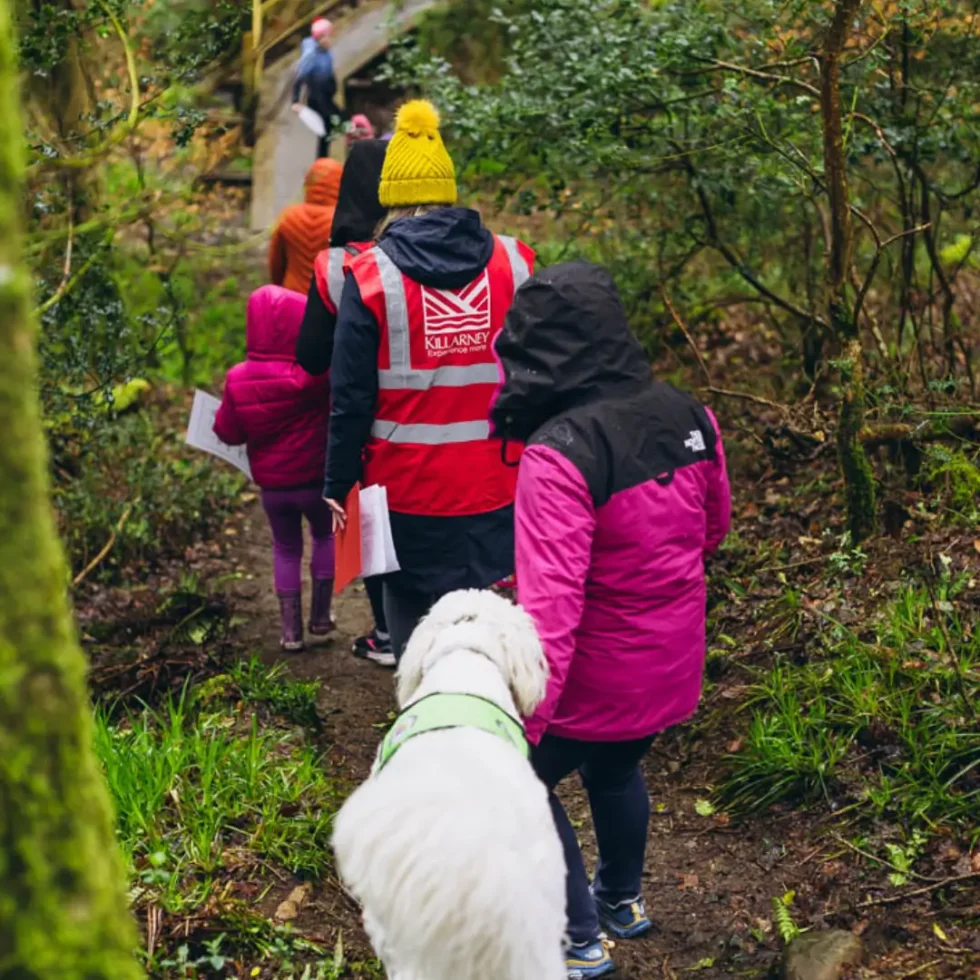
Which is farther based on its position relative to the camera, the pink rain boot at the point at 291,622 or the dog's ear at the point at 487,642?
the pink rain boot at the point at 291,622

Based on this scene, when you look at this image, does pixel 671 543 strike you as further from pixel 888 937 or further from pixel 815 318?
pixel 815 318

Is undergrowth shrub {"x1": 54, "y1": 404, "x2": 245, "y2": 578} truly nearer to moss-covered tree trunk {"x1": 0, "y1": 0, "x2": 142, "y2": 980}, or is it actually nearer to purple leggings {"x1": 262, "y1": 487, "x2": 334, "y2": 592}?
purple leggings {"x1": 262, "y1": 487, "x2": 334, "y2": 592}

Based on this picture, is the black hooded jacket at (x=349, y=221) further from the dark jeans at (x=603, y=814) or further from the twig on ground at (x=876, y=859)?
the twig on ground at (x=876, y=859)

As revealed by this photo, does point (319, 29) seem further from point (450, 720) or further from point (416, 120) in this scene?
point (450, 720)

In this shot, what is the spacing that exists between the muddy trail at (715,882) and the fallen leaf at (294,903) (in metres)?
0.02

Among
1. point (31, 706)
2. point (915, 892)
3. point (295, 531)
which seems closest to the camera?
point (31, 706)

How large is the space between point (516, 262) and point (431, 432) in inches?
27.4

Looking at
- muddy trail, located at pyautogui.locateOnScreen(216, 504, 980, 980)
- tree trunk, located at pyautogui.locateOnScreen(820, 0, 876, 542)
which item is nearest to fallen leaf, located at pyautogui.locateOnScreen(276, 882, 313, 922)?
muddy trail, located at pyautogui.locateOnScreen(216, 504, 980, 980)

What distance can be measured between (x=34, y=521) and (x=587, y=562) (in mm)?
1790

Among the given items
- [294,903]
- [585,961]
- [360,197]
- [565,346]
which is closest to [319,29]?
[360,197]

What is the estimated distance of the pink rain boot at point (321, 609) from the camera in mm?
6289

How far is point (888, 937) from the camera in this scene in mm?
3805

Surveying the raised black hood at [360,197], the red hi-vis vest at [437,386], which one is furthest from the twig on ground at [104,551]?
the red hi-vis vest at [437,386]

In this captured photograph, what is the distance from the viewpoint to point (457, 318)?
4.43 m
